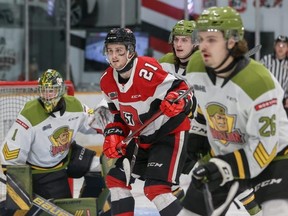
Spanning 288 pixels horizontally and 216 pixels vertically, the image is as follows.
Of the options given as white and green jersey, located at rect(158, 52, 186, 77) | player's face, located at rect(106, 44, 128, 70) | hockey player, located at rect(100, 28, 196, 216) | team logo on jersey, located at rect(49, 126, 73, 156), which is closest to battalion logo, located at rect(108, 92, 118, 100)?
hockey player, located at rect(100, 28, 196, 216)

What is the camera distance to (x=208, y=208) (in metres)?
2.73

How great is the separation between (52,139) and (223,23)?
1645 mm

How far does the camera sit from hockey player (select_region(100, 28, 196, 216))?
347 cm

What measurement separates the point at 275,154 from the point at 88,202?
60.4 inches

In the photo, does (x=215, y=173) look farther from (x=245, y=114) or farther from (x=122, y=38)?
(x=122, y=38)

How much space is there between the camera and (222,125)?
2748mm

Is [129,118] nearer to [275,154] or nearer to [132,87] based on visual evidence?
[132,87]

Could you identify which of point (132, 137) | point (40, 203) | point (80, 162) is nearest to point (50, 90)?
point (80, 162)

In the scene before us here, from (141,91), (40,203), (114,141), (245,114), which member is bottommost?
(40,203)

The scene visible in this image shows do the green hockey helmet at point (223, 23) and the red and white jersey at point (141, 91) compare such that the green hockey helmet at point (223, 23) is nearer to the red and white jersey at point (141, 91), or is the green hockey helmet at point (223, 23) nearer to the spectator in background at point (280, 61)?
the red and white jersey at point (141, 91)

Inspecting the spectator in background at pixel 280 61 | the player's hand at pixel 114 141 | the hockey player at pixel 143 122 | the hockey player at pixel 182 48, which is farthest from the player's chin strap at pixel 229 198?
the spectator in background at pixel 280 61

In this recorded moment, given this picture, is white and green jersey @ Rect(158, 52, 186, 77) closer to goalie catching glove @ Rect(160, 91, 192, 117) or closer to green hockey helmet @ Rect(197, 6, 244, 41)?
goalie catching glove @ Rect(160, 91, 192, 117)

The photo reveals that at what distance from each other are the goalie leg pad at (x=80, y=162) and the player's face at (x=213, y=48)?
166cm

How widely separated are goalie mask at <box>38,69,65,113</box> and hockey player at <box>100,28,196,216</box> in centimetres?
50
